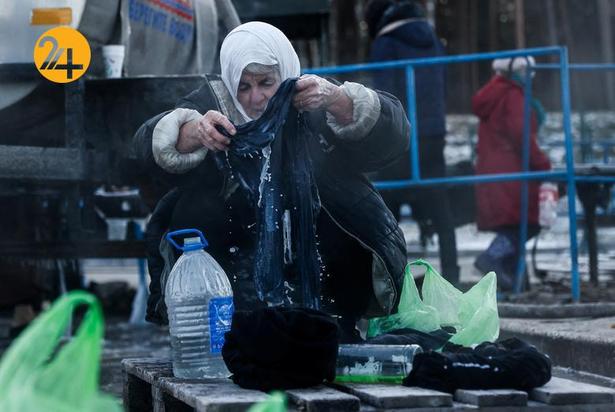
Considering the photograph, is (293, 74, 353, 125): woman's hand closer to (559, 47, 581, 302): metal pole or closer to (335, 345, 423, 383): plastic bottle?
(335, 345, 423, 383): plastic bottle

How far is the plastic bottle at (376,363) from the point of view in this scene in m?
3.27

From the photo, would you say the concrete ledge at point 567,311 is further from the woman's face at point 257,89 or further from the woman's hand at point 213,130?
the woman's hand at point 213,130

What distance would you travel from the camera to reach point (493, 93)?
9.05 m

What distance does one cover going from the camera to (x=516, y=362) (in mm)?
3070

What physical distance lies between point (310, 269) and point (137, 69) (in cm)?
264

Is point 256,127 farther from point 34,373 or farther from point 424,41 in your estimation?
point 424,41

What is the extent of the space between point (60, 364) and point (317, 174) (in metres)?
1.46

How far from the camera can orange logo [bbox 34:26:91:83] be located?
17.5 feet

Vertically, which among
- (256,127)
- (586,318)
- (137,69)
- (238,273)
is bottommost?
(586,318)

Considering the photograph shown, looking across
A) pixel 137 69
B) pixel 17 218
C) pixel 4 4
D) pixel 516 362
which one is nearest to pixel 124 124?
pixel 137 69

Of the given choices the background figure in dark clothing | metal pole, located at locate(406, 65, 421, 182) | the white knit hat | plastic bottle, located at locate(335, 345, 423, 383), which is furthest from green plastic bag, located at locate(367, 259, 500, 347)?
the white knit hat

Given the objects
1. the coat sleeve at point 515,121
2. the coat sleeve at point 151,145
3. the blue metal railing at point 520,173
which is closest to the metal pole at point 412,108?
the blue metal railing at point 520,173

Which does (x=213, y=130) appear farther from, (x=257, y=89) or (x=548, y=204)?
(x=548, y=204)

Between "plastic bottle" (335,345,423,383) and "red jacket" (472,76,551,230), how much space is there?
221 inches
